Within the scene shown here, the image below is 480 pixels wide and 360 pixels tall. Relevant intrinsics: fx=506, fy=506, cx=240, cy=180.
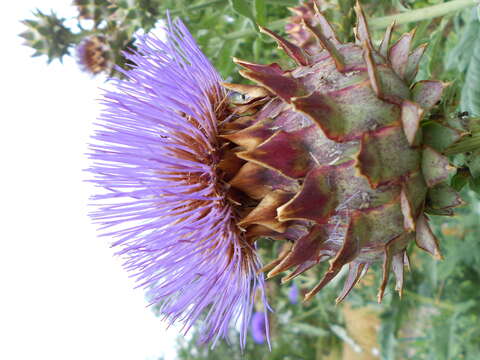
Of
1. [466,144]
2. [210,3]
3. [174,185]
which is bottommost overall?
[466,144]

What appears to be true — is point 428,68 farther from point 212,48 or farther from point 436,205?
point 212,48

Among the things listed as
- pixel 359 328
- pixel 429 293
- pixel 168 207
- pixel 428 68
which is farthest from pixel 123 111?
pixel 359 328

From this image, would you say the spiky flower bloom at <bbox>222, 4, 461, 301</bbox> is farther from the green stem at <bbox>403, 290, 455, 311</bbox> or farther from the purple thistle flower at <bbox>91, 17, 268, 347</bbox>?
the green stem at <bbox>403, 290, 455, 311</bbox>

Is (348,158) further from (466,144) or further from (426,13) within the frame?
(426,13)

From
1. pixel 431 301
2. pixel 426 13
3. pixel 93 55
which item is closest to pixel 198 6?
pixel 93 55

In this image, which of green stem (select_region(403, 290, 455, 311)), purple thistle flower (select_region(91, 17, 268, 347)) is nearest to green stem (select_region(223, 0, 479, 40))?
purple thistle flower (select_region(91, 17, 268, 347))

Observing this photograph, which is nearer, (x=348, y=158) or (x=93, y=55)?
(x=348, y=158)

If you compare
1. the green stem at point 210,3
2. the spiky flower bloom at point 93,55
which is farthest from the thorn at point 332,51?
the spiky flower bloom at point 93,55
